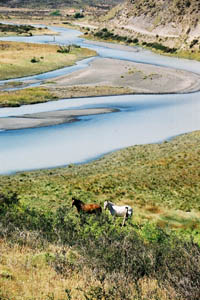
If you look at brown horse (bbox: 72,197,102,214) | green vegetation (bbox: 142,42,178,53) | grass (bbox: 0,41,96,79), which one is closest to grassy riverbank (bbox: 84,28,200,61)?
green vegetation (bbox: 142,42,178,53)

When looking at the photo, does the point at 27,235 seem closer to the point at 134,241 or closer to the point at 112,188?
the point at 134,241

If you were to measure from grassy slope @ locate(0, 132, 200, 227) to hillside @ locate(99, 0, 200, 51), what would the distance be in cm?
7224

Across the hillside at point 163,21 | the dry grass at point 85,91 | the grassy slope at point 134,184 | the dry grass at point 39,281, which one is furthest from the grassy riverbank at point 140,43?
the dry grass at point 39,281

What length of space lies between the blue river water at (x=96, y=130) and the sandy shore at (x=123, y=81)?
123 inches

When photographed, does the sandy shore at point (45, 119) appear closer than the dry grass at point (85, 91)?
Yes

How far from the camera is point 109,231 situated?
645 inches

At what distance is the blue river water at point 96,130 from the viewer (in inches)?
1293

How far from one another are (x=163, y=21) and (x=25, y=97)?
86.0m

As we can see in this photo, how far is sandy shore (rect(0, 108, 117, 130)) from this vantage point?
41.8 meters

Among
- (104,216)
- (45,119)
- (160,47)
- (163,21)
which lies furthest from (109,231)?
(163,21)

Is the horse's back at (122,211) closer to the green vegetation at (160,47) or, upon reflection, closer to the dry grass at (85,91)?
the dry grass at (85,91)

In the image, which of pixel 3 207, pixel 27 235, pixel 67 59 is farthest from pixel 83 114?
pixel 67 59

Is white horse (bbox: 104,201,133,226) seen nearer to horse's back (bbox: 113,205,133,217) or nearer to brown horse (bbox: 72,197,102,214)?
horse's back (bbox: 113,205,133,217)

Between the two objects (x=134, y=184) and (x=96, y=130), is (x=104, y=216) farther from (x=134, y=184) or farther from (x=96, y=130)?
(x=96, y=130)
